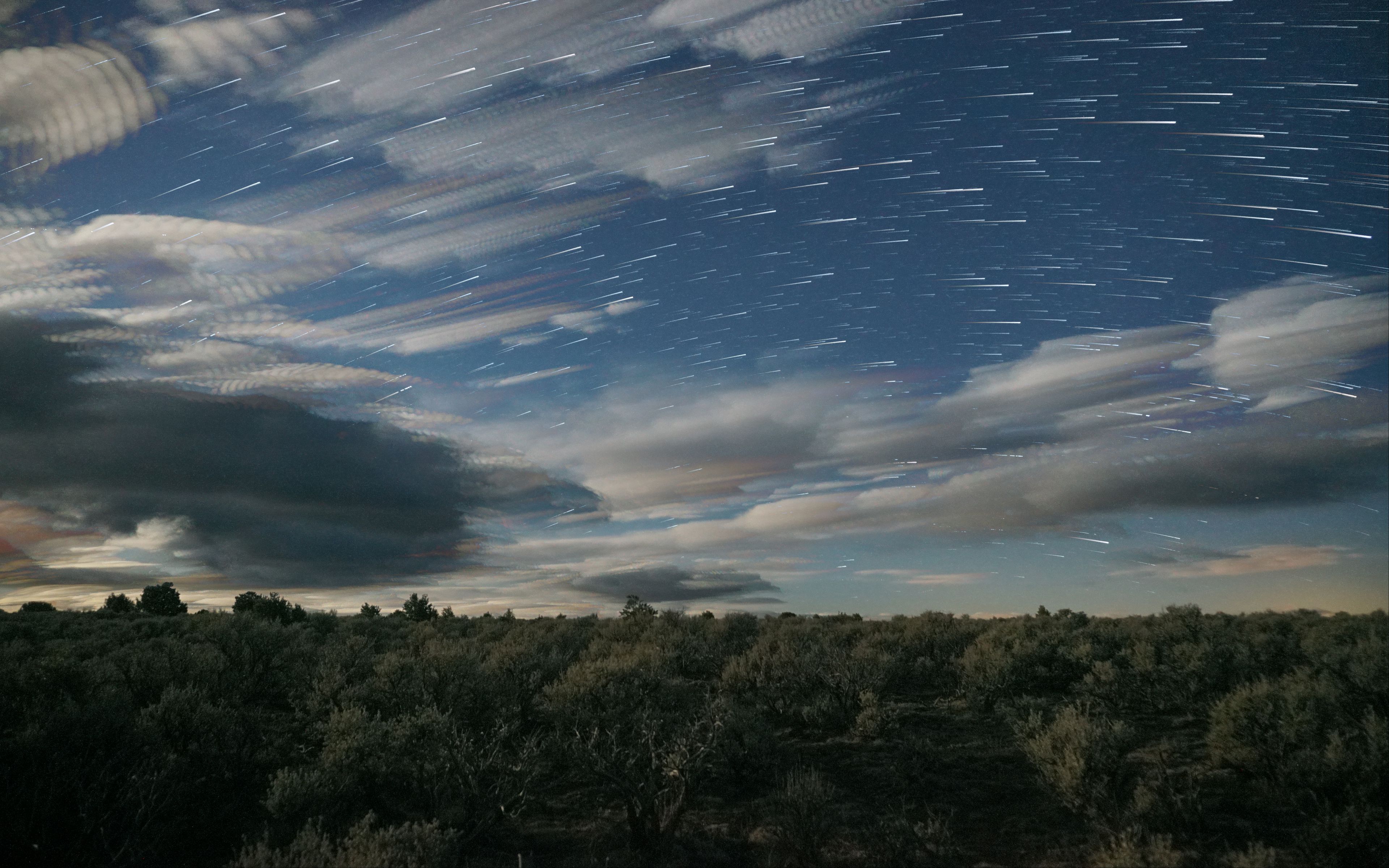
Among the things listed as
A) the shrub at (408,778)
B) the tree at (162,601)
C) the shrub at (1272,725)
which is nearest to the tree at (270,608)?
the tree at (162,601)

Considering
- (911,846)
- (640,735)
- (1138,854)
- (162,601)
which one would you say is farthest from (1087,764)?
(162,601)

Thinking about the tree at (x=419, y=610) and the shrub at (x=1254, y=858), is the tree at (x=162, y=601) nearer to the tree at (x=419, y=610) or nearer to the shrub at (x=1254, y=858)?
the tree at (x=419, y=610)

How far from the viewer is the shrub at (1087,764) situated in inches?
549

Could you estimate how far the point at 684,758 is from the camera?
49.6 ft

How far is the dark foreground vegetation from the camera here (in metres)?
12.8

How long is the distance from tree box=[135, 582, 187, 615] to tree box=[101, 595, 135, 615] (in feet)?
1.60

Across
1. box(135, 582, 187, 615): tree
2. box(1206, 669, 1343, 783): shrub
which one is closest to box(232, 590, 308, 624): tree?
box(135, 582, 187, 615): tree

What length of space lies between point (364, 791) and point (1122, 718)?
2059cm

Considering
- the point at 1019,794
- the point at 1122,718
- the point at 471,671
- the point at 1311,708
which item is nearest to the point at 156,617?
the point at 471,671

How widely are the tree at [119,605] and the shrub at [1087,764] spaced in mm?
56820

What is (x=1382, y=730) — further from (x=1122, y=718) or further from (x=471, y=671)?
(x=471, y=671)

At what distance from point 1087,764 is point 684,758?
8.67 metres

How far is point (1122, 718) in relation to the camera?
65.8 feet

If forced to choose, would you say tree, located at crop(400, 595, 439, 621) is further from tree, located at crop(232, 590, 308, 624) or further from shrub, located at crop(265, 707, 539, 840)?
shrub, located at crop(265, 707, 539, 840)
